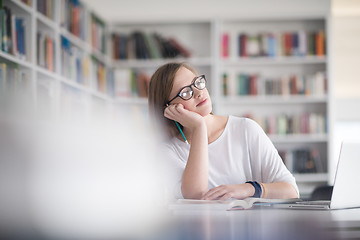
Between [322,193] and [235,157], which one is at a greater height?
[235,157]

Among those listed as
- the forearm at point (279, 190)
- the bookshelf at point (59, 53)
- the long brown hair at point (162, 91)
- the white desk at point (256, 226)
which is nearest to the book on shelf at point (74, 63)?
the bookshelf at point (59, 53)

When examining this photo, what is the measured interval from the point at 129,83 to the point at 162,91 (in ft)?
10.6

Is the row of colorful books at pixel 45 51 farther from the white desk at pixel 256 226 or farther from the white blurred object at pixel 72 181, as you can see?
the white blurred object at pixel 72 181

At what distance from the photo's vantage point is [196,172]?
148 centimetres

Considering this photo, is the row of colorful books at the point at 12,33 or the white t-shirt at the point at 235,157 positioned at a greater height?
the row of colorful books at the point at 12,33

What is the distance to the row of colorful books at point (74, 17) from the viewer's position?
Answer: 3836 mm

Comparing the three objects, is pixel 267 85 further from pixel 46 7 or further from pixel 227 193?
pixel 227 193

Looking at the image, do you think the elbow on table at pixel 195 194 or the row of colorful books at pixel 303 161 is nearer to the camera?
the elbow on table at pixel 195 194

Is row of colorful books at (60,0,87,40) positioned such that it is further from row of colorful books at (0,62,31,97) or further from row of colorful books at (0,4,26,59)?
row of colorful books at (0,62,31,97)

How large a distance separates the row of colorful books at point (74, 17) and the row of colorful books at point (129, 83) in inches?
27.8

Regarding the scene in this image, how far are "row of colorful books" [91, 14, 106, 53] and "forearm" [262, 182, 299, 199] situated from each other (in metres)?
3.44

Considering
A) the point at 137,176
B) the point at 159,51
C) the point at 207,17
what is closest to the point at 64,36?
the point at 159,51

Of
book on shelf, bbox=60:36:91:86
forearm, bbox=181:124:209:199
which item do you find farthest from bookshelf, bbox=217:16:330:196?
forearm, bbox=181:124:209:199

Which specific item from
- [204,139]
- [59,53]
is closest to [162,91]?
[204,139]
